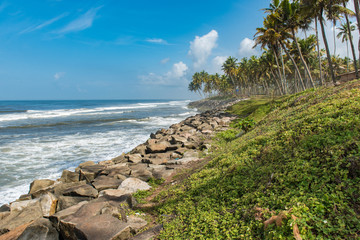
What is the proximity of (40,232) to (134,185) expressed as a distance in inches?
153

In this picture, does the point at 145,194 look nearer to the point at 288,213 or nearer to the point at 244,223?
the point at 244,223

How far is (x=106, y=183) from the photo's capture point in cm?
909

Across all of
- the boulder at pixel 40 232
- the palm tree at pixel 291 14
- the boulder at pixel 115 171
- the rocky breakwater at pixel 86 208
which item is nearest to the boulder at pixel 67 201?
the rocky breakwater at pixel 86 208

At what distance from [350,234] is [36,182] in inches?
451

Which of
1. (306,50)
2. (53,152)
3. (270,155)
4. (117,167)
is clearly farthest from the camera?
(306,50)

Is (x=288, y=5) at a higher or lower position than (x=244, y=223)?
higher

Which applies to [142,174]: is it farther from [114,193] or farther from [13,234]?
[13,234]

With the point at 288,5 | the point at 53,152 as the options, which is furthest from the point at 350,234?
the point at 288,5

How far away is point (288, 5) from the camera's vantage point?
26.1 m

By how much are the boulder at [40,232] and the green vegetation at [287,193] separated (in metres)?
2.95

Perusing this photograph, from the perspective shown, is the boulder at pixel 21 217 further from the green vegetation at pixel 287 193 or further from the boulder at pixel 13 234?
the green vegetation at pixel 287 193

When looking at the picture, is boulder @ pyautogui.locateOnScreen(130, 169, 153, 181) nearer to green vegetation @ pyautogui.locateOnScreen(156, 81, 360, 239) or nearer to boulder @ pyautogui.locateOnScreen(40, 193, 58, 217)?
green vegetation @ pyautogui.locateOnScreen(156, 81, 360, 239)

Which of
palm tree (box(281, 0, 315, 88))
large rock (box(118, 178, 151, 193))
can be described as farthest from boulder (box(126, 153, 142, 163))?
palm tree (box(281, 0, 315, 88))

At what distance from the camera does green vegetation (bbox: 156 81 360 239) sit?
3711 mm
